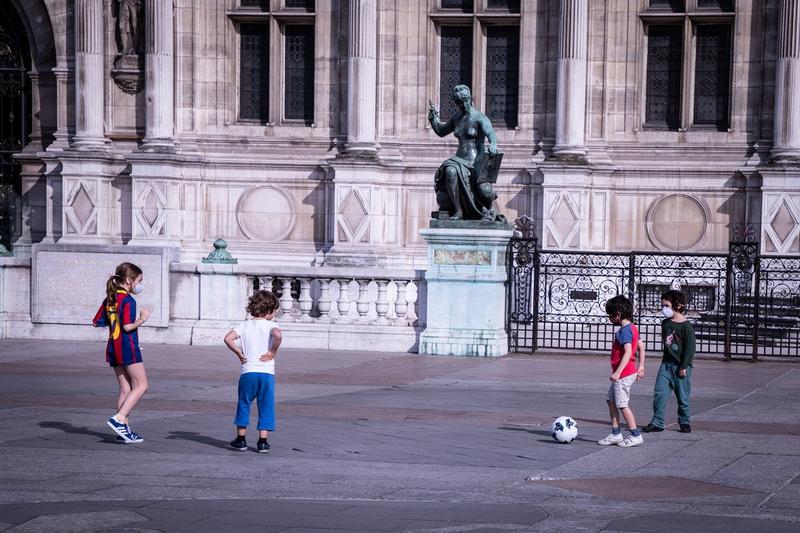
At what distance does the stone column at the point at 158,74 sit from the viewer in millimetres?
28375

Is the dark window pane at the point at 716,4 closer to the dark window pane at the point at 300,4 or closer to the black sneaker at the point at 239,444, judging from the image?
the dark window pane at the point at 300,4

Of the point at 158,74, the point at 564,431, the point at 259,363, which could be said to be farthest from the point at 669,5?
the point at 259,363

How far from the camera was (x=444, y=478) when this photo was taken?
36.2ft

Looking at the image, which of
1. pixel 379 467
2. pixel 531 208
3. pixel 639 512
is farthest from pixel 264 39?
pixel 639 512

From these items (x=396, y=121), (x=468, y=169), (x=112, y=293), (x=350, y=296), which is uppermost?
(x=396, y=121)

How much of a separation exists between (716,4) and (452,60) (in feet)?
18.6

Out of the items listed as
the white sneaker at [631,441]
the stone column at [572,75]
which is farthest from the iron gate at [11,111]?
the white sneaker at [631,441]

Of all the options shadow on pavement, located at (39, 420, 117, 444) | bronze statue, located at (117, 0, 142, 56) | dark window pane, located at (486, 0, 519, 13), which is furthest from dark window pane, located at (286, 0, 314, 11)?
shadow on pavement, located at (39, 420, 117, 444)

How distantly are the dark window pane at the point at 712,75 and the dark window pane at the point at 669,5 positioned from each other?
1.96 ft

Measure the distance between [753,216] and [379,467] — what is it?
17.8 metres

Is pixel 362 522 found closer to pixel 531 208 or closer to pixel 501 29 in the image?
pixel 531 208

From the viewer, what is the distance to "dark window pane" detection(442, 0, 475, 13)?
1147 inches

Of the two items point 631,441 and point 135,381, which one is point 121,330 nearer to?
point 135,381

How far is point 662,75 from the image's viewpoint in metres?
28.7
